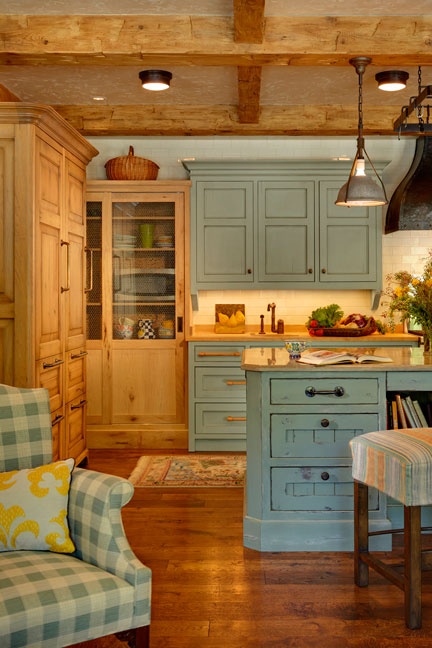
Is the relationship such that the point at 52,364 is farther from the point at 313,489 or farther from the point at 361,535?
the point at 361,535

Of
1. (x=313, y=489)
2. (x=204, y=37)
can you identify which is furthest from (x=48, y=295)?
(x=313, y=489)

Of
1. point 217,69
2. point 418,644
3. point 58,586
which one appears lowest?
point 418,644

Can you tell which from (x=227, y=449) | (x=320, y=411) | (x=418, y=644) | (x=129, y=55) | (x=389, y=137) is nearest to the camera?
(x=418, y=644)

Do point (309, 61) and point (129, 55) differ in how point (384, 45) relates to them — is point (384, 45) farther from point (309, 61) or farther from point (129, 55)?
point (129, 55)

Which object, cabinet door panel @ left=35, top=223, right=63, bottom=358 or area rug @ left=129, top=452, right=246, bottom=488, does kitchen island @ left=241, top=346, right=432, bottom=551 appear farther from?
cabinet door panel @ left=35, top=223, right=63, bottom=358

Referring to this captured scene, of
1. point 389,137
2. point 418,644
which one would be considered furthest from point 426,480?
point 389,137

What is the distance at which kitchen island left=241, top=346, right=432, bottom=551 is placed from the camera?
11.5 ft

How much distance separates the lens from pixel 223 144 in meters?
6.44

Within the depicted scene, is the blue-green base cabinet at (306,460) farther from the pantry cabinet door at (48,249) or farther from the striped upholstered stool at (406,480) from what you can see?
the pantry cabinet door at (48,249)

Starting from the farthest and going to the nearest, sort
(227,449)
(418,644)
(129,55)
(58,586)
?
(227,449), (129,55), (418,644), (58,586)

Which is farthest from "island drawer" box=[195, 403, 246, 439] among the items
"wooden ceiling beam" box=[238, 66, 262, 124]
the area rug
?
"wooden ceiling beam" box=[238, 66, 262, 124]

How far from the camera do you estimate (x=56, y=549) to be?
7.45ft

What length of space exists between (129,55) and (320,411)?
2354mm

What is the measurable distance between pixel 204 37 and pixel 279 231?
2.28m
